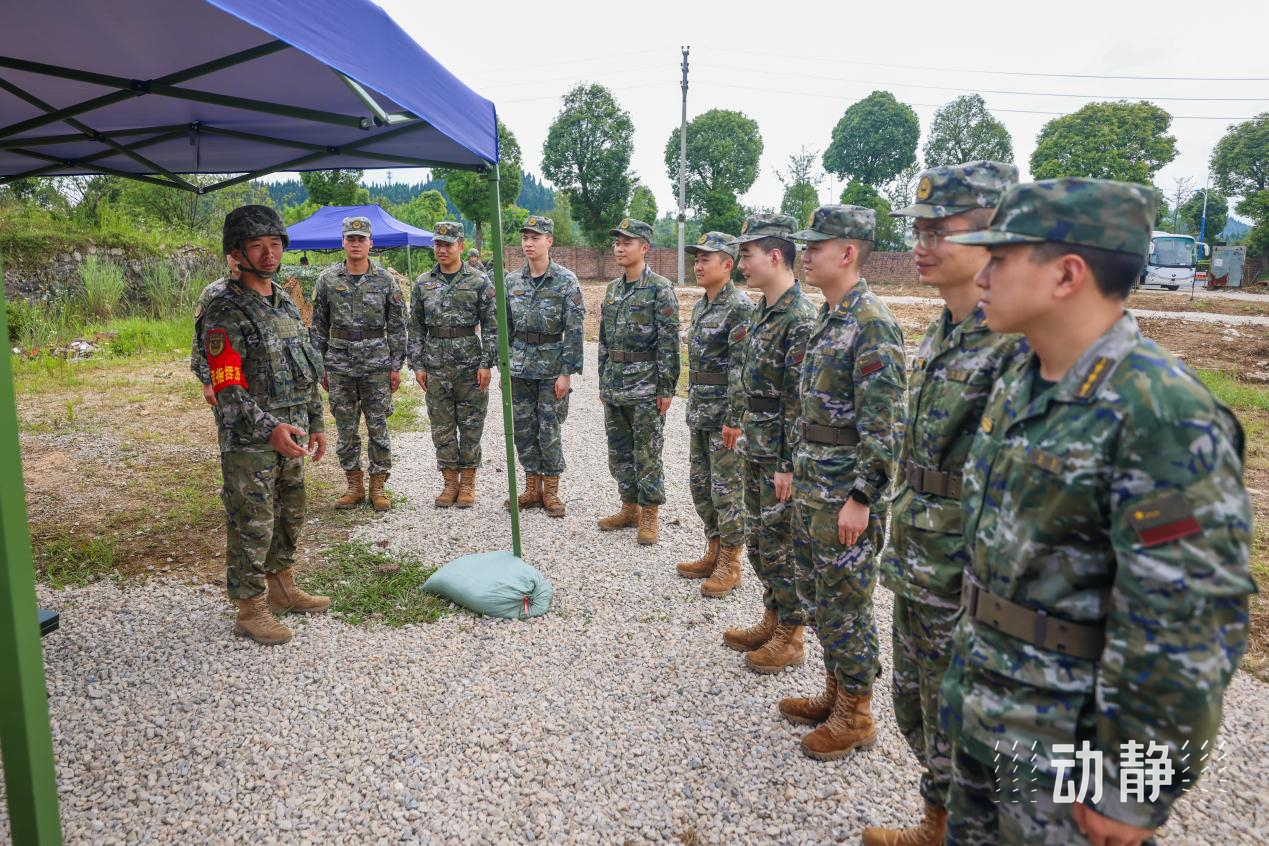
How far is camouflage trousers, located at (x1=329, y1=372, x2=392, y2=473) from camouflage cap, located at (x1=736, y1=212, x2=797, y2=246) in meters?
3.56

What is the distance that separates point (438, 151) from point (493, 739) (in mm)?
3171

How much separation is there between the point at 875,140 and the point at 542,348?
152 ft

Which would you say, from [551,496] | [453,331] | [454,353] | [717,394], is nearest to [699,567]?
[717,394]

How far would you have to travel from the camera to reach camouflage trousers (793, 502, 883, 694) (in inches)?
110

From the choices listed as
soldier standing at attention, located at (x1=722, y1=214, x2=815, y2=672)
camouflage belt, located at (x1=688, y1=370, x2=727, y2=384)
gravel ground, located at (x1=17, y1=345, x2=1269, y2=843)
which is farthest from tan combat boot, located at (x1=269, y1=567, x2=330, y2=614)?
camouflage belt, located at (x1=688, y1=370, x2=727, y2=384)

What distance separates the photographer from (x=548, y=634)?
4.00 m

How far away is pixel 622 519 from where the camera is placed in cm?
561

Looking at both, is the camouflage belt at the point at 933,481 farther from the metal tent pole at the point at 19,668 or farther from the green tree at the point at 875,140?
Answer: the green tree at the point at 875,140

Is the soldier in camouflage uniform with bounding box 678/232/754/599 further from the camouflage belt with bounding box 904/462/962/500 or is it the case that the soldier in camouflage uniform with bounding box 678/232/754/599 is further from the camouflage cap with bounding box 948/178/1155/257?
the camouflage cap with bounding box 948/178/1155/257

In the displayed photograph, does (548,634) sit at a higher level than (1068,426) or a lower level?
lower

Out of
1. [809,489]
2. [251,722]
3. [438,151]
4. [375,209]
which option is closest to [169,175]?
[438,151]

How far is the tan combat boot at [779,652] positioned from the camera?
3.59 m

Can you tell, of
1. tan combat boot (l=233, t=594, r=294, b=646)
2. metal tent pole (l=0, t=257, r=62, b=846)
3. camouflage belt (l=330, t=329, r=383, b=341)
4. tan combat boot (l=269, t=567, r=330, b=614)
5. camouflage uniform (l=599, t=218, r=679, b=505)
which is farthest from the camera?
camouflage belt (l=330, t=329, r=383, b=341)

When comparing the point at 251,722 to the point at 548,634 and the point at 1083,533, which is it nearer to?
the point at 548,634
